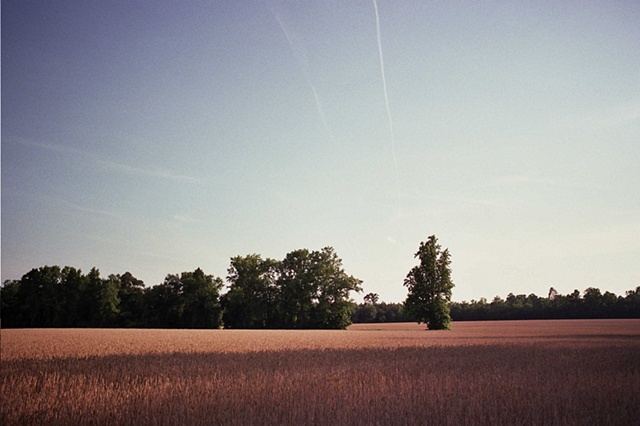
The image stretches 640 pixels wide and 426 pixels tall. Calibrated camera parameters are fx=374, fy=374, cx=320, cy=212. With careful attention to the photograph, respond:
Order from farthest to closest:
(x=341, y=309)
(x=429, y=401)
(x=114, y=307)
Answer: (x=114, y=307)
(x=341, y=309)
(x=429, y=401)

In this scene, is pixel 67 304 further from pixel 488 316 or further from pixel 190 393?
pixel 488 316

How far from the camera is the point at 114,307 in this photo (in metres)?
69.2

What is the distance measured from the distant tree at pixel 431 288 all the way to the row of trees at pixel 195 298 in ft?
41.2

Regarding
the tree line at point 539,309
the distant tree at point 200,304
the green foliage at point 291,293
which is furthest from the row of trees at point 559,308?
the distant tree at point 200,304

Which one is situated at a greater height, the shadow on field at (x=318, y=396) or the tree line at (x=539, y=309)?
the shadow on field at (x=318, y=396)

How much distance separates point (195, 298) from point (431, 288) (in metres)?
41.5

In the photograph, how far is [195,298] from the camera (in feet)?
223

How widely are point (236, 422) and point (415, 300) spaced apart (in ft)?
173

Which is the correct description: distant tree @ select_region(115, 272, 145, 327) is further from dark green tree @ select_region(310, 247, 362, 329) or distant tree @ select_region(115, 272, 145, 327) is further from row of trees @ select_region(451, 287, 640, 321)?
row of trees @ select_region(451, 287, 640, 321)

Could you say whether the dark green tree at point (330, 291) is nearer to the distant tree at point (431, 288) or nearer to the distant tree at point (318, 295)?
the distant tree at point (318, 295)

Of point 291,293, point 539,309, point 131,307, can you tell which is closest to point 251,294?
point 291,293

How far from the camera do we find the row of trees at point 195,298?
64.4 meters

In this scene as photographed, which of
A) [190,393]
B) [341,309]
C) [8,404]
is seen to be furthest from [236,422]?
[341,309]

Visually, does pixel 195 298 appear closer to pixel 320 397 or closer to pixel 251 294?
pixel 251 294
